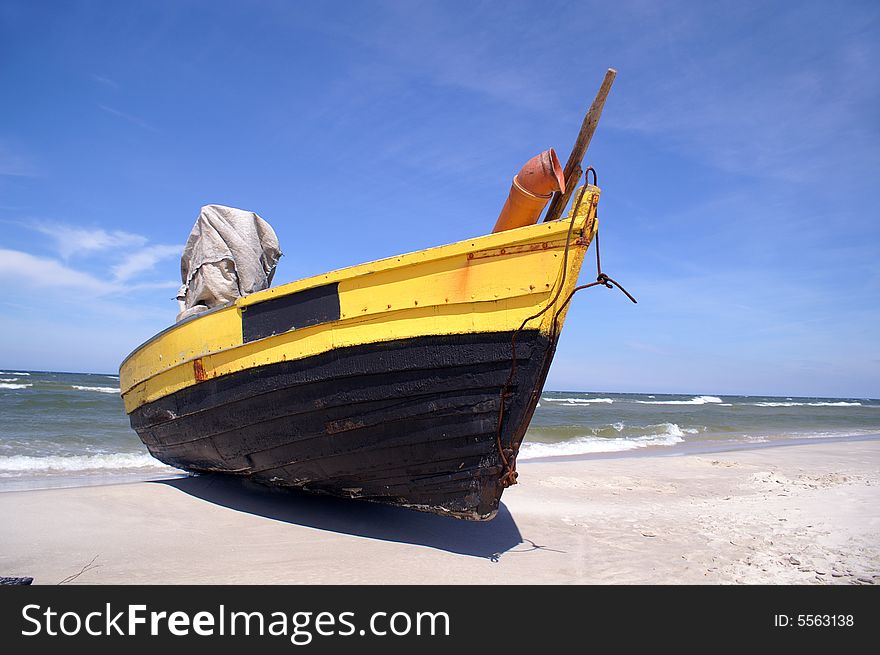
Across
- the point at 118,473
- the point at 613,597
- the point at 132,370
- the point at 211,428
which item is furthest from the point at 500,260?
the point at 118,473

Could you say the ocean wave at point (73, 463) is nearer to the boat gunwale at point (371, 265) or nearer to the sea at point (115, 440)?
the sea at point (115, 440)

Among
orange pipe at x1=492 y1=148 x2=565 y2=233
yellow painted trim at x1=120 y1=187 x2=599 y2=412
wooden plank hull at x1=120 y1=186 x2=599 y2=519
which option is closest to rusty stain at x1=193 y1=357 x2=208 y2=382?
wooden plank hull at x1=120 y1=186 x2=599 y2=519

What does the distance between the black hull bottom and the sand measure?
438mm

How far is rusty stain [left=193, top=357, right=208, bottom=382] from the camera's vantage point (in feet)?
15.3

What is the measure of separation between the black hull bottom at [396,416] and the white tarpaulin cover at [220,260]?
1.25 metres

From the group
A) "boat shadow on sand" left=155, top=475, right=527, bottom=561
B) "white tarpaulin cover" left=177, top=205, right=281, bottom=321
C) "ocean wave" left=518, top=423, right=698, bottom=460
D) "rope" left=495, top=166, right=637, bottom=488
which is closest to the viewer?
"rope" left=495, top=166, right=637, bottom=488

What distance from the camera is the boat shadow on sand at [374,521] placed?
4.41m

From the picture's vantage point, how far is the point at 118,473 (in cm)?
812

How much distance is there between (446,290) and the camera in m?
3.72

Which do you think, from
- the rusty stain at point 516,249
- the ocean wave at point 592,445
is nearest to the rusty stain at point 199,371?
the rusty stain at point 516,249

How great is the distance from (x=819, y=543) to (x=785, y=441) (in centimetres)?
1248

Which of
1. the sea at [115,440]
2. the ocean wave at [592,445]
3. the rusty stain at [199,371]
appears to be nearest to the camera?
the rusty stain at [199,371]

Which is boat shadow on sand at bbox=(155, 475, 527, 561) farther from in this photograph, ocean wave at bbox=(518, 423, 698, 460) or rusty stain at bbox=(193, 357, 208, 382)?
ocean wave at bbox=(518, 423, 698, 460)

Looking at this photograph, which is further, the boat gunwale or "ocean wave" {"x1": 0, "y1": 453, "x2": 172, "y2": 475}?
"ocean wave" {"x1": 0, "y1": 453, "x2": 172, "y2": 475}
